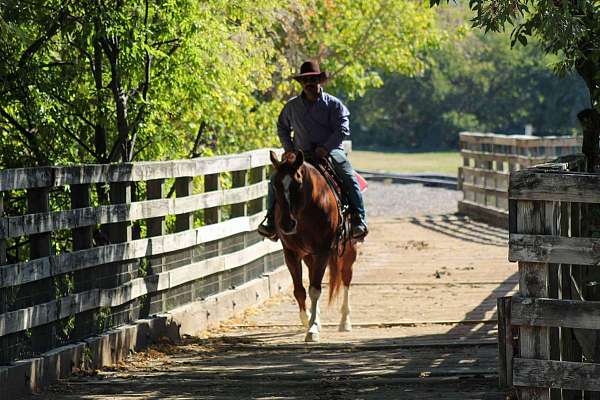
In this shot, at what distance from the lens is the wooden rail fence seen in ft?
33.1

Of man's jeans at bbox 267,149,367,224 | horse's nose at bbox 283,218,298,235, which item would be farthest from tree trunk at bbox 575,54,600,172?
man's jeans at bbox 267,149,367,224

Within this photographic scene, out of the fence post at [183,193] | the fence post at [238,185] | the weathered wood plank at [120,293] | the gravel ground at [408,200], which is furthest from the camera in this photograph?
the gravel ground at [408,200]

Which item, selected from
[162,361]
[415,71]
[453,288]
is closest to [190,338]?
[162,361]

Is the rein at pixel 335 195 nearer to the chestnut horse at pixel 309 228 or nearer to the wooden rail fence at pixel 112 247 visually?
the chestnut horse at pixel 309 228

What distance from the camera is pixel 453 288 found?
17.2m

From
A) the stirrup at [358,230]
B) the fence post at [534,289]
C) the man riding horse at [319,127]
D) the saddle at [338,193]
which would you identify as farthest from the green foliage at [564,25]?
the stirrup at [358,230]

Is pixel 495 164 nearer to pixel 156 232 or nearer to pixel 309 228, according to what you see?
pixel 309 228

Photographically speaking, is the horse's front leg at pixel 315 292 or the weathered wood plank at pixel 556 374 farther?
the horse's front leg at pixel 315 292

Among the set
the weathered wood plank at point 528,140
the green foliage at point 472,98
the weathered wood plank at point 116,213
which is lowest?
the weathered wood plank at point 116,213

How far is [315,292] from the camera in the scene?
1355cm

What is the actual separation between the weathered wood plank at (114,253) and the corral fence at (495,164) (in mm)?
10476

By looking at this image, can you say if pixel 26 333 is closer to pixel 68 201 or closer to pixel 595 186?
pixel 68 201

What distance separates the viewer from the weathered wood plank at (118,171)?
33.0 feet

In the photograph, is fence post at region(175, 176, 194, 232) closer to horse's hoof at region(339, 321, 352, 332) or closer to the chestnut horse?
the chestnut horse
